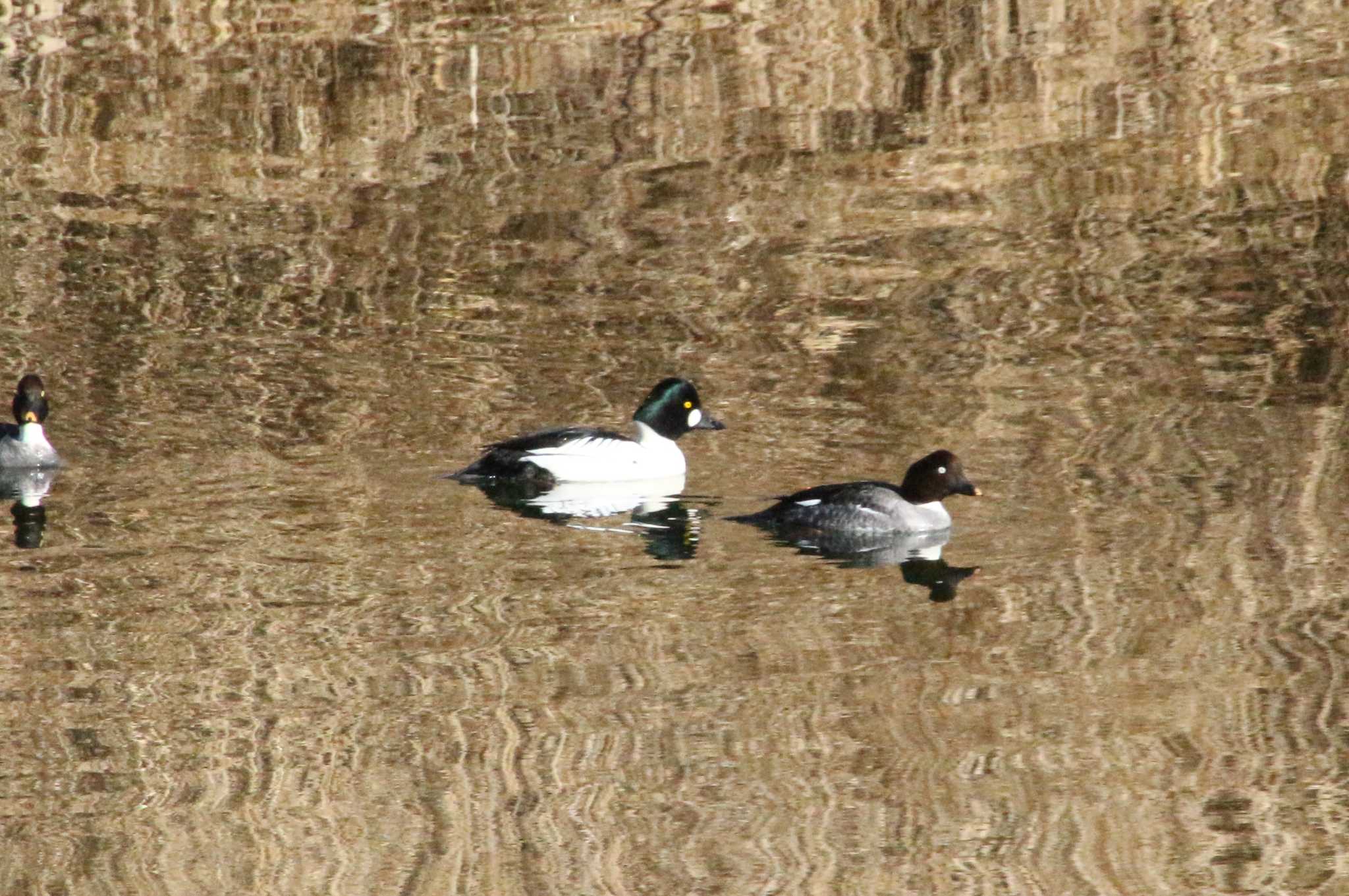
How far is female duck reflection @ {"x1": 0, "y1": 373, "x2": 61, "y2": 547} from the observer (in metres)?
12.8

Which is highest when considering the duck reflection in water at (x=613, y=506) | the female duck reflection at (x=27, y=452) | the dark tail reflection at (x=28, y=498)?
the female duck reflection at (x=27, y=452)

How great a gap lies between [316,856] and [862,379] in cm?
711

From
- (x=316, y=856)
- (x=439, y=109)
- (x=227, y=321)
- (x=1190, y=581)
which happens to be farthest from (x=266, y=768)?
(x=439, y=109)

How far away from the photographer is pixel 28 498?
497 inches

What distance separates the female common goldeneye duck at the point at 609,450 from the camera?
41.9 feet

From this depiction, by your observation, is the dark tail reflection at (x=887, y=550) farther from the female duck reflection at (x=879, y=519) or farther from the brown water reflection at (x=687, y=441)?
the brown water reflection at (x=687, y=441)

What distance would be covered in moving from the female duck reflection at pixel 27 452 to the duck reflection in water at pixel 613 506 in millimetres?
2333

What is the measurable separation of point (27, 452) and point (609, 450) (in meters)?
3.14

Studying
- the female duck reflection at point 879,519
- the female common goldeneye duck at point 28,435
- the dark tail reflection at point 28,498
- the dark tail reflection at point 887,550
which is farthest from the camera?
the female common goldeneye duck at point 28,435

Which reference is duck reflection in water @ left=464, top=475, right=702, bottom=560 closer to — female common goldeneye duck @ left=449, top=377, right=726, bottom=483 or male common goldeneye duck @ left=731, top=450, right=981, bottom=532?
female common goldeneye duck @ left=449, top=377, right=726, bottom=483

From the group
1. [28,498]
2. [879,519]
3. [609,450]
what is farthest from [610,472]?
[28,498]

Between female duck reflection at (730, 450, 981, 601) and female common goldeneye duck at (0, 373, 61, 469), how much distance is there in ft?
13.0

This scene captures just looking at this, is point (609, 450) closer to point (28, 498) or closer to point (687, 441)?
point (687, 441)

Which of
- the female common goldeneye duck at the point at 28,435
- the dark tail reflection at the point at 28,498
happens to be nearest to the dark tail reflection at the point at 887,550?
the dark tail reflection at the point at 28,498
